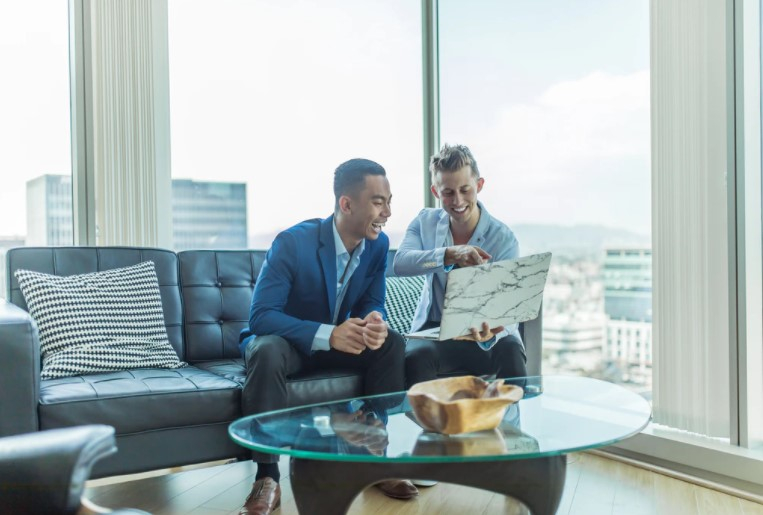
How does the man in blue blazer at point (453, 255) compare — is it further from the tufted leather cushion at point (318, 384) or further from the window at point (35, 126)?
the window at point (35, 126)

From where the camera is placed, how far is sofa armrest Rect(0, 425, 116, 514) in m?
0.94

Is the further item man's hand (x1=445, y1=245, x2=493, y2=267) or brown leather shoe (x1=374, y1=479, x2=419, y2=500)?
man's hand (x1=445, y1=245, x2=493, y2=267)

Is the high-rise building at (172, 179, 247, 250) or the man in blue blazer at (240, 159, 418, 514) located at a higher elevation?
the high-rise building at (172, 179, 247, 250)

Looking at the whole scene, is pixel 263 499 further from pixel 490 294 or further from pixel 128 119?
pixel 128 119

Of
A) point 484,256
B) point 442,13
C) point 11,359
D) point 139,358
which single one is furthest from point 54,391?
point 442,13

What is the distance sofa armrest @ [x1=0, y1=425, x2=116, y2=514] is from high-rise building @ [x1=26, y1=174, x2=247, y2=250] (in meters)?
2.31

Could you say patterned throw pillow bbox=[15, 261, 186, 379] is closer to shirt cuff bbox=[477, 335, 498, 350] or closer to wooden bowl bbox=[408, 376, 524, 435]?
shirt cuff bbox=[477, 335, 498, 350]

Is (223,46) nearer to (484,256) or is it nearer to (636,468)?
(484,256)

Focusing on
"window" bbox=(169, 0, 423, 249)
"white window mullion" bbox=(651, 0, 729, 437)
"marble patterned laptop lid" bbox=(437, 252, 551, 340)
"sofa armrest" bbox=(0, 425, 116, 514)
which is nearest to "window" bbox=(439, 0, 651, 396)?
"white window mullion" bbox=(651, 0, 729, 437)

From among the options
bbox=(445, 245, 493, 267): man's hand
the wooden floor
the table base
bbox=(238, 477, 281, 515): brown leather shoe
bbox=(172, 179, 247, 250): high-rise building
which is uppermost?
bbox=(172, 179, 247, 250): high-rise building

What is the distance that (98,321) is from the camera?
234 centimetres

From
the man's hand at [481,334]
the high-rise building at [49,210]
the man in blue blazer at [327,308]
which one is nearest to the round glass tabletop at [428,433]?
the man's hand at [481,334]

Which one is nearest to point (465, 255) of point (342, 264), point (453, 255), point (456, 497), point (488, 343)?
point (453, 255)

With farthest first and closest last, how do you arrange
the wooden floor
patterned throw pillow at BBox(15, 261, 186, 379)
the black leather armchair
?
patterned throw pillow at BBox(15, 261, 186, 379), the wooden floor, the black leather armchair
